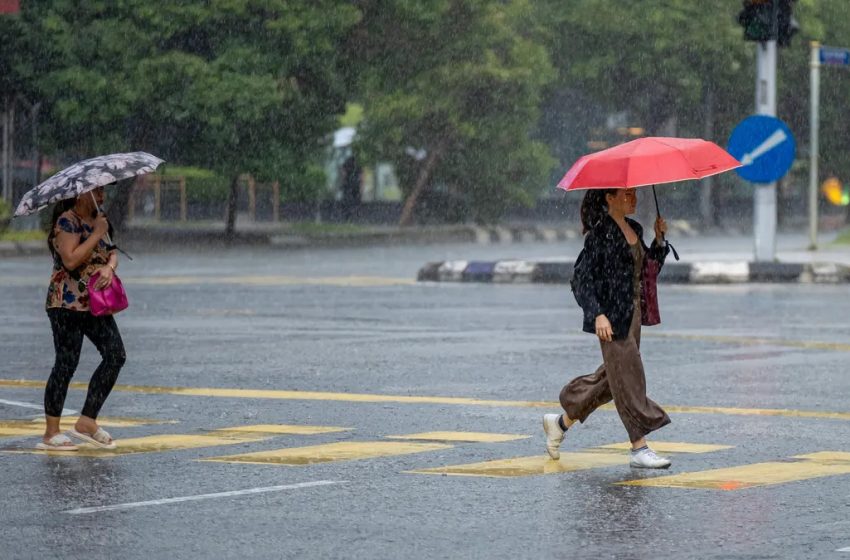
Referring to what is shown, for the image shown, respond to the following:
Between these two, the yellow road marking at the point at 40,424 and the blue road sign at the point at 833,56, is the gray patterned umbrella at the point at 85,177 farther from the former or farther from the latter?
the blue road sign at the point at 833,56

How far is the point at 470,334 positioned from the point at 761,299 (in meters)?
5.75

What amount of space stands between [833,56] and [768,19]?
11.9 ft

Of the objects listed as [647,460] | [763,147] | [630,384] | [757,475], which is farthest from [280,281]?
[757,475]

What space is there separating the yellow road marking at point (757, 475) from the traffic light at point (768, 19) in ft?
52.8

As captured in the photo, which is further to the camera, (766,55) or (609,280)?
(766,55)

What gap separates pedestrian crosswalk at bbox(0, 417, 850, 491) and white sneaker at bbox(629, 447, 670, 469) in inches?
3.6

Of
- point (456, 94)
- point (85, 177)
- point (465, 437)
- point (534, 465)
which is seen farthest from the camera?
point (456, 94)

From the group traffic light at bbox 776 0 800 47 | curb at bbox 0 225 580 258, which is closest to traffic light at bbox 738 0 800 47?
traffic light at bbox 776 0 800 47

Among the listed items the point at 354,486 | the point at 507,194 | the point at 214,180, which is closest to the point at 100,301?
the point at 354,486

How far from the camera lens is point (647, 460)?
9523mm

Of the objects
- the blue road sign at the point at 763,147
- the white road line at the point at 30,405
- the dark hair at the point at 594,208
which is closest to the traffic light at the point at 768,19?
the blue road sign at the point at 763,147

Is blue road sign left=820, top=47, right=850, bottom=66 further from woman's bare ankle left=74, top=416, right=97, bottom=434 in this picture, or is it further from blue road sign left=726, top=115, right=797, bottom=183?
woman's bare ankle left=74, top=416, right=97, bottom=434

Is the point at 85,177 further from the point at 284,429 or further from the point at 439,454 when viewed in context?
the point at 439,454

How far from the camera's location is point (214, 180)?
61.5m
